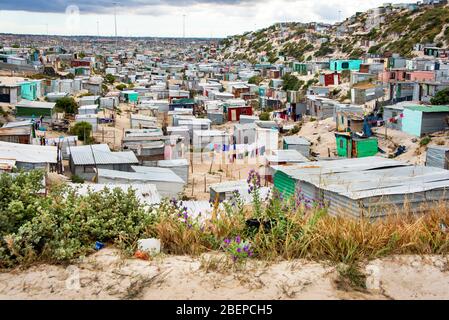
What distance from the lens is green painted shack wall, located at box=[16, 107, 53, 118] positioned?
29.0m

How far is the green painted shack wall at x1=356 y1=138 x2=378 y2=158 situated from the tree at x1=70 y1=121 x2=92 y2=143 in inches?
538

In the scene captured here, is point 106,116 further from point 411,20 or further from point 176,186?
point 411,20

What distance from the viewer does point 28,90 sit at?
35656 mm

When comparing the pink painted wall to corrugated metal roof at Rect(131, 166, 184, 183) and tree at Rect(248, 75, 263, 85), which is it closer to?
corrugated metal roof at Rect(131, 166, 184, 183)

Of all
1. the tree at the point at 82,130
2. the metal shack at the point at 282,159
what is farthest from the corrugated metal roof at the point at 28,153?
the tree at the point at 82,130

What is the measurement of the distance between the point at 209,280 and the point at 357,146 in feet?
66.7

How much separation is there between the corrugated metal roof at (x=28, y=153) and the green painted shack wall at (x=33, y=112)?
39.4ft

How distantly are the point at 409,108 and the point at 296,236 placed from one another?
21809mm

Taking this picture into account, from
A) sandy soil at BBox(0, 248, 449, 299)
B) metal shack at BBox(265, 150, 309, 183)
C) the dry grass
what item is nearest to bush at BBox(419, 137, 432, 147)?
metal shack at BBox(265, 150, 309, 183)

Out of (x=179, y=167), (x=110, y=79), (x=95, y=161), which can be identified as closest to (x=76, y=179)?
(x=95, y=161)

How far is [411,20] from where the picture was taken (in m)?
59.7

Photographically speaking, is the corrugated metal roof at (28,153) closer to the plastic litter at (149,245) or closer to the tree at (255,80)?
the plastic litter at (149,245)

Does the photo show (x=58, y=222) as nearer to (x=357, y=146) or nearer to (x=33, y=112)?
(x=357, y=146)

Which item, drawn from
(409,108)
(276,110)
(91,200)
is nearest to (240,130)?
(409,108)
